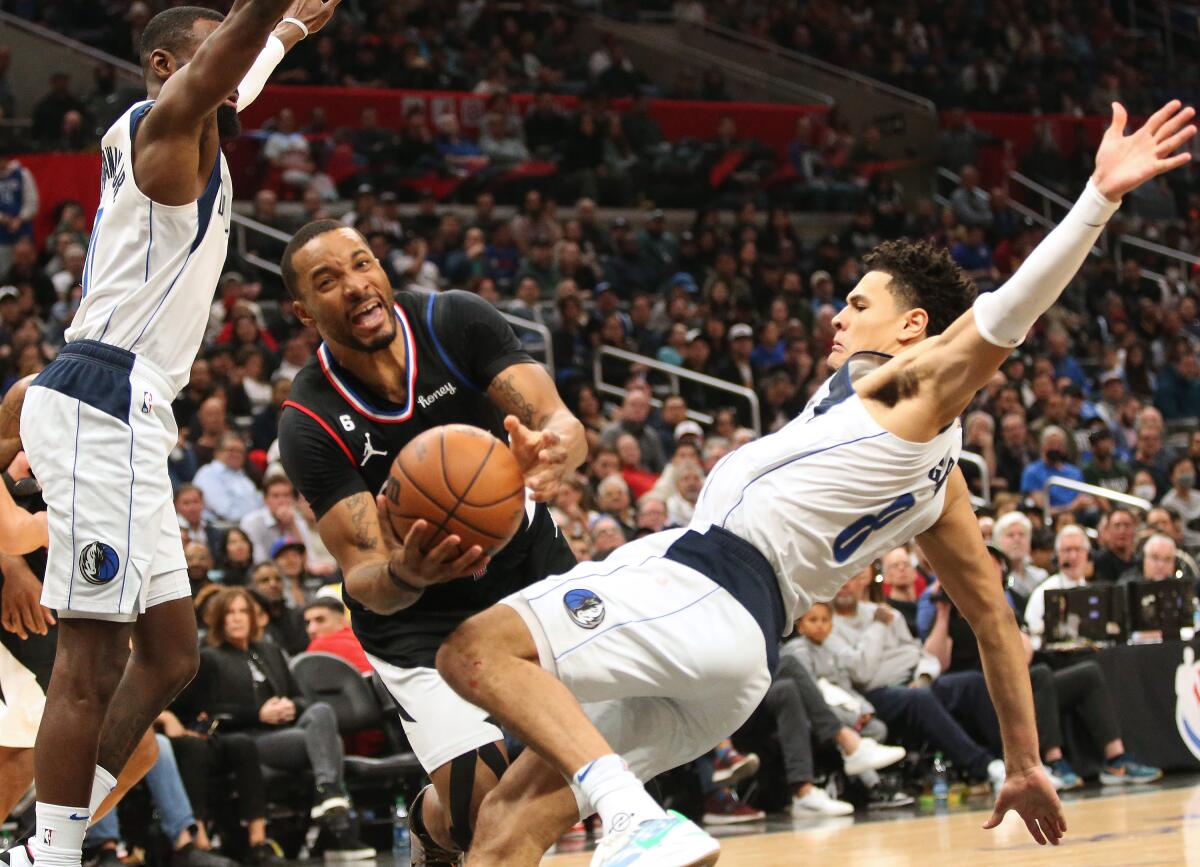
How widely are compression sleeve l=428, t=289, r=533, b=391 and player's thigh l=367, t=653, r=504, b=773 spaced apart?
36.3 inches

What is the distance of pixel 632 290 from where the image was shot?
59.8 ft

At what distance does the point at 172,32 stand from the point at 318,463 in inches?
54.7

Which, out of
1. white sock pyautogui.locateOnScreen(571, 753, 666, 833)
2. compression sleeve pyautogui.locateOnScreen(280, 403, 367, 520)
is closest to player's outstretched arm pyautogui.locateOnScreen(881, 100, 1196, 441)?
white sock pyautogui.locateOnScreen(571, 753, 666, 833)

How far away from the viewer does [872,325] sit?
15.5ft

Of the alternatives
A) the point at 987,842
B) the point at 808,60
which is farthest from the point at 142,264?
the point at 808,60

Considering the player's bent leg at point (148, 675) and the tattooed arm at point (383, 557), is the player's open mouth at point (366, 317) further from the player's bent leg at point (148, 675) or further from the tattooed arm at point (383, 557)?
the player's bent leg at point (148, 675)

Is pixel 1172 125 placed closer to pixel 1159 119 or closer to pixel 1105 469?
pixel 1159 119

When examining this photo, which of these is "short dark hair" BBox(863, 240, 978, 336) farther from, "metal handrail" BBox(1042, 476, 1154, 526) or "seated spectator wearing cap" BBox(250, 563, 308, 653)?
"metal handrail" BBox(1042, 476, 1154, 526)

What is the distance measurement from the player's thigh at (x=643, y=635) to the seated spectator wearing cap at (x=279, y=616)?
6059 mm

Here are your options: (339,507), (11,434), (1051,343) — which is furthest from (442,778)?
(1051,343)

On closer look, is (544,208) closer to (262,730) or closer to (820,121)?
(820,121)

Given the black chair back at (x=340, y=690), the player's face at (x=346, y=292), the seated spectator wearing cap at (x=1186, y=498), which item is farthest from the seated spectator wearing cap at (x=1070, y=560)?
the player's face at (x=346, y=292)

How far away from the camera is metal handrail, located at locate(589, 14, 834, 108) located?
23750mm

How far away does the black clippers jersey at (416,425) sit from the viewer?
4984 mm
